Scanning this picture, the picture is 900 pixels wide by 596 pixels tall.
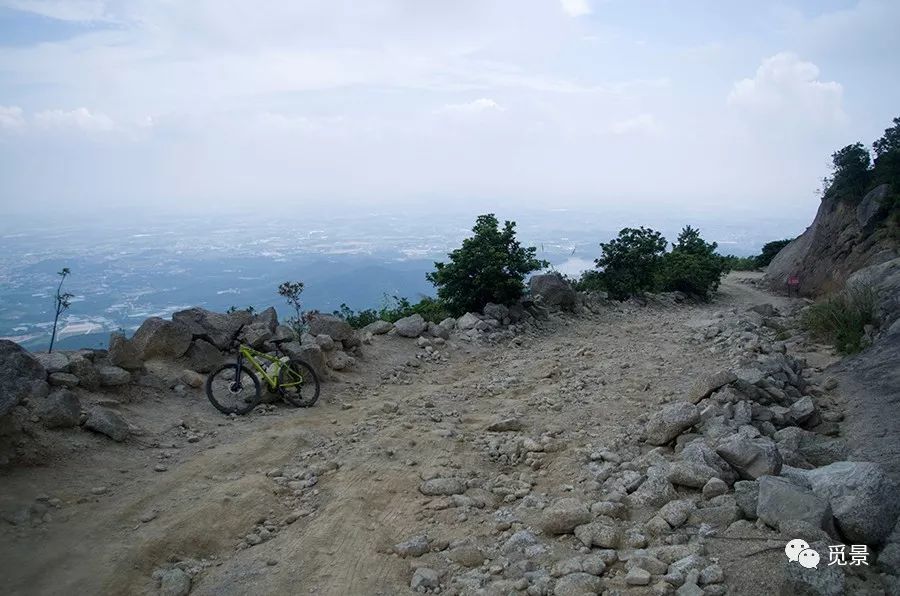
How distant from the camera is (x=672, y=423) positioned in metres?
6.12

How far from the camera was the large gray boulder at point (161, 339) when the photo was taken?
8.73 metres

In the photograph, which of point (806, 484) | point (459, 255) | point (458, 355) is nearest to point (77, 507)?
point (806, 484)

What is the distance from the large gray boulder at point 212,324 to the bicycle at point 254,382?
67 cm

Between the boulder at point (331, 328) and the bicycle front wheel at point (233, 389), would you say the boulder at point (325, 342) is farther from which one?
the bicycle front wheel at point (233, 389)

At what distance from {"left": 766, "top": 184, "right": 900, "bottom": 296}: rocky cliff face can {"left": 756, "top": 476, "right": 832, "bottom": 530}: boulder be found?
1505 cm

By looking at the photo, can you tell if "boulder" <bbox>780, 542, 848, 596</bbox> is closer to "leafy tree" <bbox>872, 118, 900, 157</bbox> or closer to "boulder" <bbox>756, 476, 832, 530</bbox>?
"boulder" <bbox>756, 476, 832, 530</bbox>

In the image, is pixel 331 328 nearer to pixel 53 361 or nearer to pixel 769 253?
pixel 53 361

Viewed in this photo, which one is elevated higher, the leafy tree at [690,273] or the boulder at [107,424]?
the leafy tree at [690,273]

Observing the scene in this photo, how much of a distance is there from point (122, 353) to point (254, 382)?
1884mm

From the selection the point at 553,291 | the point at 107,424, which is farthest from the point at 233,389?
the point at 553,291

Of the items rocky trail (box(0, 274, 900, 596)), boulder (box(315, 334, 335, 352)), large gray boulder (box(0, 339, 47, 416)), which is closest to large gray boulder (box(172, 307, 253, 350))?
rocky trail (box(0, 274, 900, 596))

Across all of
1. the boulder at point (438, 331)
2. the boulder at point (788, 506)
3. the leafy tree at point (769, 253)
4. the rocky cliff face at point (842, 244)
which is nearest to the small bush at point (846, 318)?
the boulder at point (788, 506)

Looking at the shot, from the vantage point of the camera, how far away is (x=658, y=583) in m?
3.50

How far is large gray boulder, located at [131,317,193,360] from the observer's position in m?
8.73
